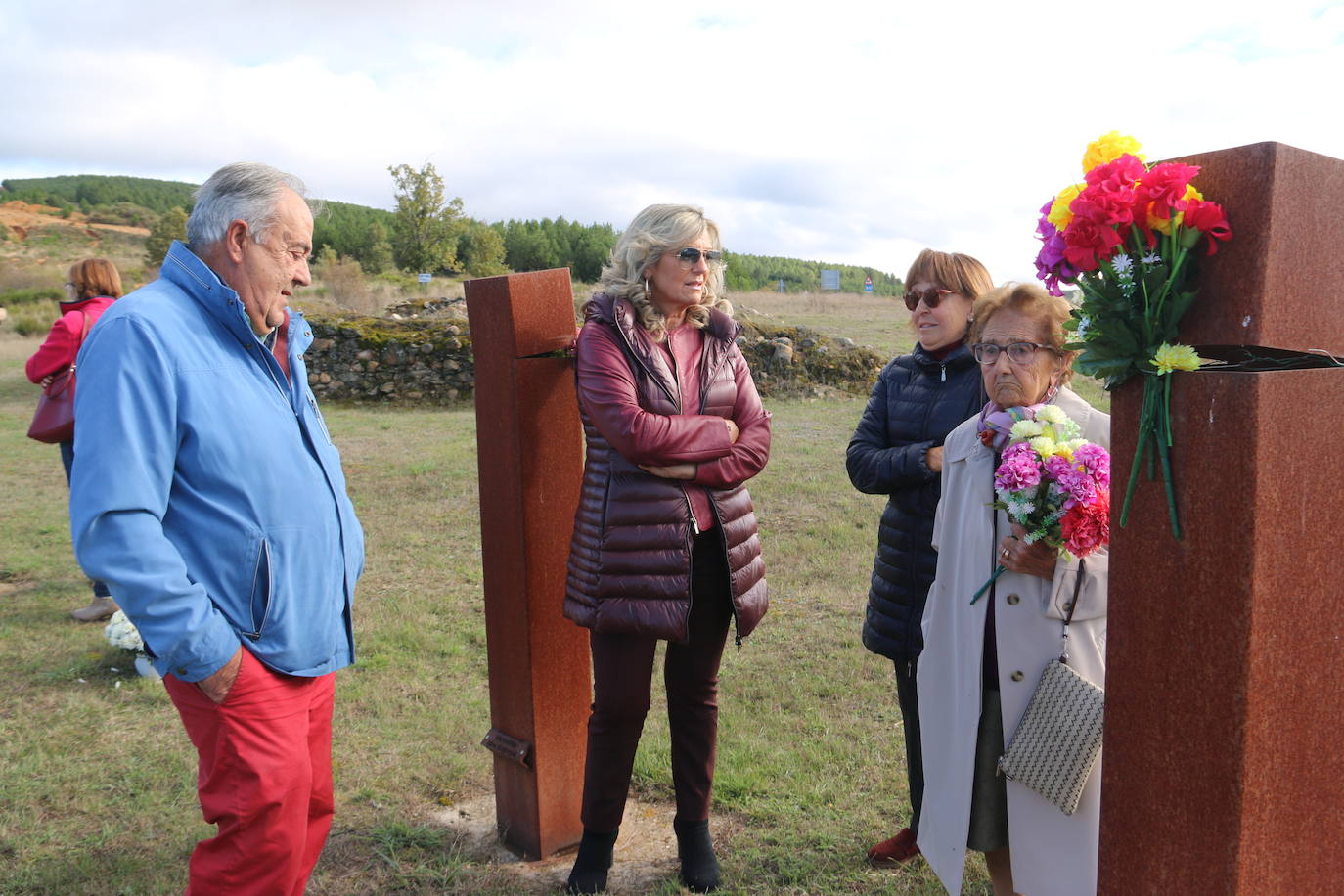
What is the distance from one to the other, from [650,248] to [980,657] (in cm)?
144

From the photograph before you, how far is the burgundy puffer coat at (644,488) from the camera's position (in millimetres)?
2738

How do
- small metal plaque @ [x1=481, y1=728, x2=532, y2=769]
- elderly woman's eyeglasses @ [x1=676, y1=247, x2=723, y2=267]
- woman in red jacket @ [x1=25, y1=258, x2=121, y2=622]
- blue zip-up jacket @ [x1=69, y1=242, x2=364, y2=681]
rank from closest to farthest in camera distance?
blue zip-up jacket @ [x1=69, y1=242, x2=364, y2=681] → elderly woman's eyeglasses @ [x1=676, y1=247, x2=723, y2=267] → small metal plaque @ [x1=481, y1=728, x2=532, y2=769] → woman in red jacket @ [x1=25, y1=258, x2=121, y2=622]

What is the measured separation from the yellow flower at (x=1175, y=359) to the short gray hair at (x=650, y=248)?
157 cm

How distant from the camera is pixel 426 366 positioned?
614 inches

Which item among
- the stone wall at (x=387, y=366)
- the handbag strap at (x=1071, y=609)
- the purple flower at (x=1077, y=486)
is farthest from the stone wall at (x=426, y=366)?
the purple flower at (x=1077, y=486)

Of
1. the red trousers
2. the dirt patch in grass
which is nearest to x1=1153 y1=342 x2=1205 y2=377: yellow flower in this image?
the red trousers

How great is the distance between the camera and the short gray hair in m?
2.85

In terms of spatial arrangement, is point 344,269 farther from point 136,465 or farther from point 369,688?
point 136,465

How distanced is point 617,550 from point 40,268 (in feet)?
162

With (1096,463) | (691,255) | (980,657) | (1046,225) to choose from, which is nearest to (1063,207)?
(1046,225)

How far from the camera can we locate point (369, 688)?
470cm

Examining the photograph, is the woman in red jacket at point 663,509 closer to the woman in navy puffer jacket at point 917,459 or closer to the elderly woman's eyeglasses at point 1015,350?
the woman in navy puffer jacket at point 917,459

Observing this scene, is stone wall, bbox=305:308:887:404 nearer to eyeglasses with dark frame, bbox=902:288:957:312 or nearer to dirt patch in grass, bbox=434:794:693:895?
dirt patch in grass, bbox=434:794:693:895

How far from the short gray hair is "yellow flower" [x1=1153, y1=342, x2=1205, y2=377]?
1569mm
